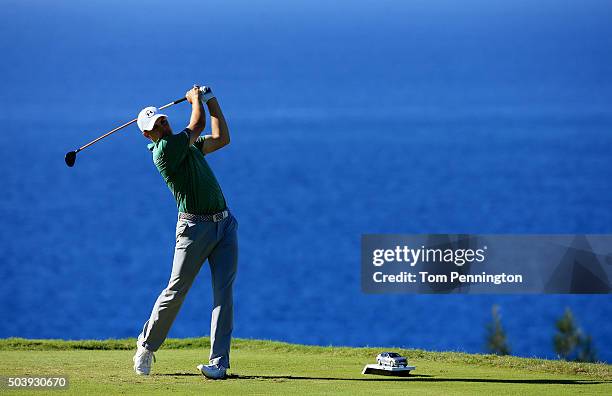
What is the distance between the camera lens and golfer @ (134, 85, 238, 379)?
333 inches

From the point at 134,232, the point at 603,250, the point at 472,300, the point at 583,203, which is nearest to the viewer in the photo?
the point at 603,250

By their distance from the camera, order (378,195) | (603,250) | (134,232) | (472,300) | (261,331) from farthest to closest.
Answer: (378,195) → (134,232) → (472,300) → (261,331) → (603,250)

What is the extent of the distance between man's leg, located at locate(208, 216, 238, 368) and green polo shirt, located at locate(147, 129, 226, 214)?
190mm

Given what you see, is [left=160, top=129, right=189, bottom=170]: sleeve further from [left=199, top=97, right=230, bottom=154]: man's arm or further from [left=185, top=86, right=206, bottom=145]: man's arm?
[left=199, top=97, right=230, bottom=154]: man's arm

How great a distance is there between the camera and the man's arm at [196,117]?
8.45 metres

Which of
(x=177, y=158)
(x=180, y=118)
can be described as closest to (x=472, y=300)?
(x=180, y=118)

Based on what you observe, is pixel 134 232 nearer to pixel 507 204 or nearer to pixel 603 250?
pixel 507 204

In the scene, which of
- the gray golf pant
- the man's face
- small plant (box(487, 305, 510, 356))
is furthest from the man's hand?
small plant (box(487, 305, 510, 356))

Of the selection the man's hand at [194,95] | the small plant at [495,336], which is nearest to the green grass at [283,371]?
the man's hand at [194,95]

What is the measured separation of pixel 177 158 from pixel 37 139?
10018 centimetres

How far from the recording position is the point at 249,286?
72.4 meters

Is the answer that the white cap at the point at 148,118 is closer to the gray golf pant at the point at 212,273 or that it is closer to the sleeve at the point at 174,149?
the sleeve at the point at 174,149

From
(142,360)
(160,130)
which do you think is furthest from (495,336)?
(160,130)

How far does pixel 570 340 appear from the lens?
1081 inches
